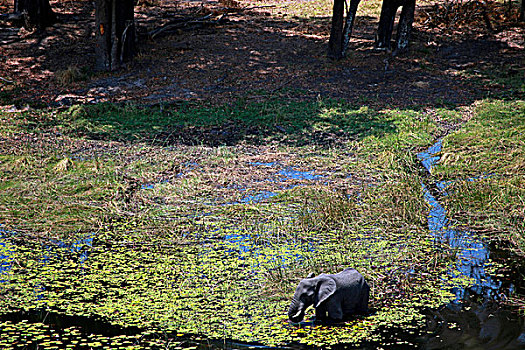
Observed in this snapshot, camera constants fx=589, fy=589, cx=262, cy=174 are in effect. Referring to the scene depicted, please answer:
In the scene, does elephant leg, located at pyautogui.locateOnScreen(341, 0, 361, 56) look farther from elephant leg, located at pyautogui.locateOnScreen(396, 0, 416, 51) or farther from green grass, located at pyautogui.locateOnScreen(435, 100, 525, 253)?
green grass, located at pyautogui.locateOnScreen(435, 100, 525, 253)

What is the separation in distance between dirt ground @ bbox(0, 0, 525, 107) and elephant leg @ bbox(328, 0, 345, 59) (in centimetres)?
31

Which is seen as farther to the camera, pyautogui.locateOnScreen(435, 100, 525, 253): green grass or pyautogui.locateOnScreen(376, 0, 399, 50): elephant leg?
pyautogui.locateOnScreen(376, 0, 399, 50): elephant leg

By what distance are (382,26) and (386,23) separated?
0.15 metres

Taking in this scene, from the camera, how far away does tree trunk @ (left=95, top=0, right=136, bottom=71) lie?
1611 cm

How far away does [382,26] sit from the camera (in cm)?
1802

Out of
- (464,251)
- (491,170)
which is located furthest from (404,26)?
(464,251)

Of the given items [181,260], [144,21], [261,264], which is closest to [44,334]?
[181,260]

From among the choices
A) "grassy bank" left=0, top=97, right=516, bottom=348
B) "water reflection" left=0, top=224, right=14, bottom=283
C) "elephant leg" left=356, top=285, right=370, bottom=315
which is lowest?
"water reflection" left=0, top=224, right=14, bottom=283

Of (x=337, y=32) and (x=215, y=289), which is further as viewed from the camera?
(x=337, y=32)

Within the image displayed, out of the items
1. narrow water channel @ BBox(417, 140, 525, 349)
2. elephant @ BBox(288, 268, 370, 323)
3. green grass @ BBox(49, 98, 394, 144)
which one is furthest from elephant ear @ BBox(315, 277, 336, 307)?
green grass @ BBox(49, 98, 394, 144)

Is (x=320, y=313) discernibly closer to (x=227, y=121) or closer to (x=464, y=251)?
(x=464, y=251)

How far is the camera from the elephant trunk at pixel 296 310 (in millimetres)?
5594

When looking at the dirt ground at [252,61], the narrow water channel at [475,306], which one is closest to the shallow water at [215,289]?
the narrow water channel at [475,306]

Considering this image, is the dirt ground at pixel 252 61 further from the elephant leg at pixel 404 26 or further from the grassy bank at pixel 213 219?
the grassy bank at pixel 213 219
